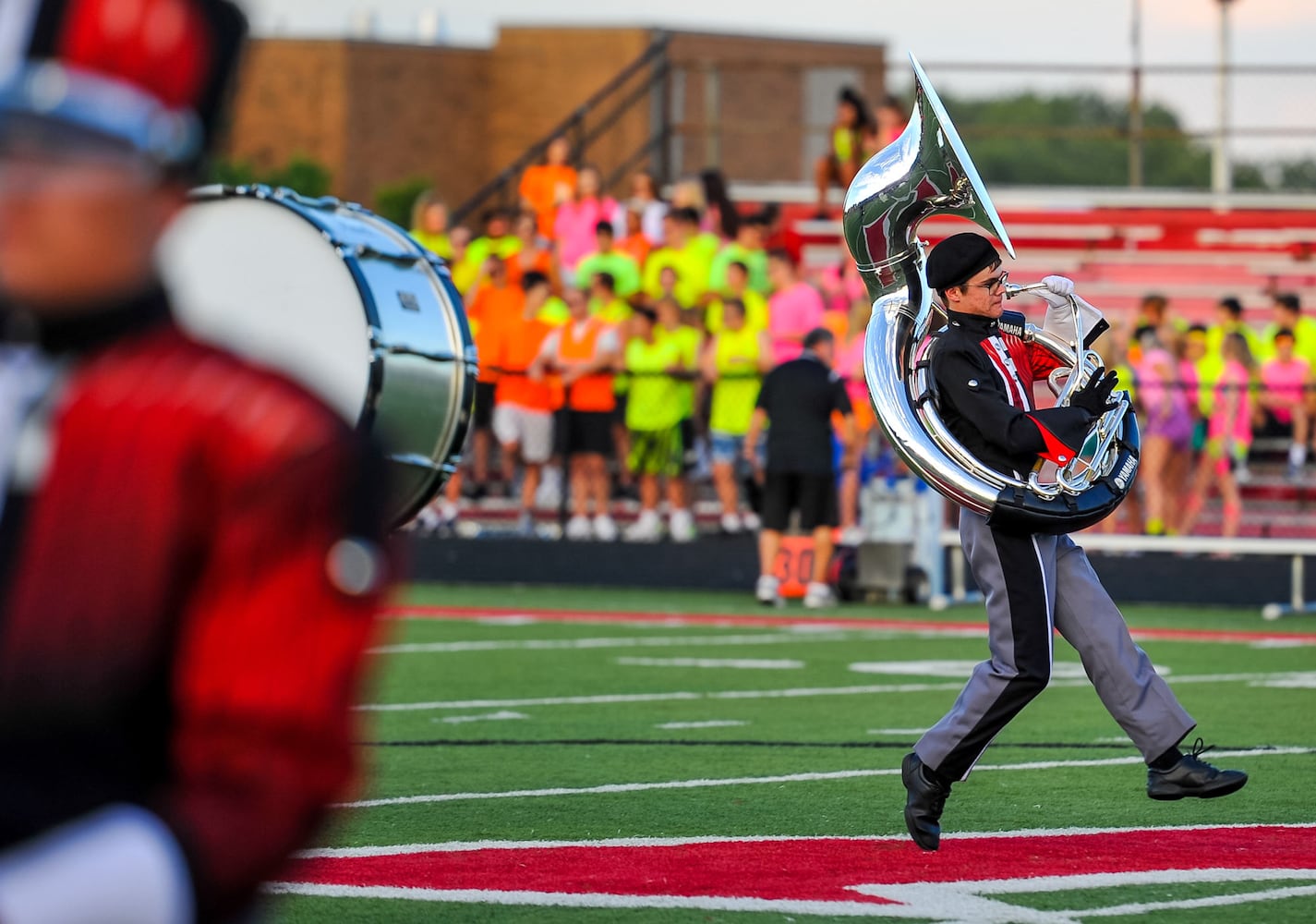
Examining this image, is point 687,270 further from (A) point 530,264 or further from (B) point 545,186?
(B) point 545,186

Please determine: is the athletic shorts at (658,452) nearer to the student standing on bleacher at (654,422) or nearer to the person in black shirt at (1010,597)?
the student standing on bleacher at (654,422)

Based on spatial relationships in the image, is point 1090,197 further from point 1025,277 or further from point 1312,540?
point 1312,540

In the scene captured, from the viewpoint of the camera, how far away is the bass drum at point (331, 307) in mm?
6176

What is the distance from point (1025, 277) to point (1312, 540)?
739cm

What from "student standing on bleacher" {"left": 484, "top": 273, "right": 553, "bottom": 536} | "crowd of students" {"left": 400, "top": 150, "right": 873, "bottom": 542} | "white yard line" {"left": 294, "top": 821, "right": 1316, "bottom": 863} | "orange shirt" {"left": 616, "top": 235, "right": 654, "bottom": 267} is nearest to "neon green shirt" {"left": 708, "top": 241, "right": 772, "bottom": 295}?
"crowd of students" {"left": 400, "top": 150, "right": 873, "bottom": 542}

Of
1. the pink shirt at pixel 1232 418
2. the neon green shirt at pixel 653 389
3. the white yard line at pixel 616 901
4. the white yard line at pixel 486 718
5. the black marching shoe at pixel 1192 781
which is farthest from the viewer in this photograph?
the neon green shirt at pixel 653 389

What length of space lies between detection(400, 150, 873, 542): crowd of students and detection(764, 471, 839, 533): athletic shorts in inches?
26.1

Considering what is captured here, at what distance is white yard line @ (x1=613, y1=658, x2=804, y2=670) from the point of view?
37.4ft

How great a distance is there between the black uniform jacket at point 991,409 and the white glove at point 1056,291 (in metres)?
0.46

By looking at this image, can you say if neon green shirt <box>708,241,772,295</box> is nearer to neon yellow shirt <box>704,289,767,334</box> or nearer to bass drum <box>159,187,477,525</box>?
neon yellow shirt <box>704,289,767,334</box>

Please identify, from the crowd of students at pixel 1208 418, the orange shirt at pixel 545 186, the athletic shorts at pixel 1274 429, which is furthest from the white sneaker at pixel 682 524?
the orange shirt at pixel 545 186

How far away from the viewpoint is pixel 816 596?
15562 millimetres

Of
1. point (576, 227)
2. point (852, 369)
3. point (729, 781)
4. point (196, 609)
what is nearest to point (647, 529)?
point (852, 369)

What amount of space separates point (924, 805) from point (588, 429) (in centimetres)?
1107
